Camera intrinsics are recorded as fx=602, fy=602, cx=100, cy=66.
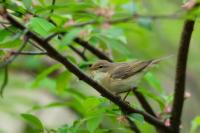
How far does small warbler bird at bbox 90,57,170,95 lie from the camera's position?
410cm

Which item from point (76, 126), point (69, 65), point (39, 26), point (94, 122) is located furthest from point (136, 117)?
point (39, 26)

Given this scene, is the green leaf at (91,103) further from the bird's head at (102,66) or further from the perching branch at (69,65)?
the bird's head at (102,66)

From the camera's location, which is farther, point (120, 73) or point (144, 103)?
point (120, 73)

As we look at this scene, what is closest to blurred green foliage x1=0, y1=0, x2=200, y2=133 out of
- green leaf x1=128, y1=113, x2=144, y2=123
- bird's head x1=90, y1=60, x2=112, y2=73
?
green leaf x1=128, y1=113, x2=144, y2=123

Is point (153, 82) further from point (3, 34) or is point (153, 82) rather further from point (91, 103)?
point (3, 34)

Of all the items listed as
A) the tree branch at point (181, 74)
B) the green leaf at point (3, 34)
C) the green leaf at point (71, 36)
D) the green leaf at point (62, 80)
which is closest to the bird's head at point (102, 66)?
the green leaf at point (62, 80)

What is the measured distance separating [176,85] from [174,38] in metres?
4.33

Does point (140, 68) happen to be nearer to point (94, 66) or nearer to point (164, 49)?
point (94, 66)

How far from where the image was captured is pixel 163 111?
4004 mm

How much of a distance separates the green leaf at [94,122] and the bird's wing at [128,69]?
2.91 feet

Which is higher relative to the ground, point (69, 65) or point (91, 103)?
point (69, 65)

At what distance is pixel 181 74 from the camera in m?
3.43

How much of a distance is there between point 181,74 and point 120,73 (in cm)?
90

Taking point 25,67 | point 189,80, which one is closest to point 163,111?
point 25,67
